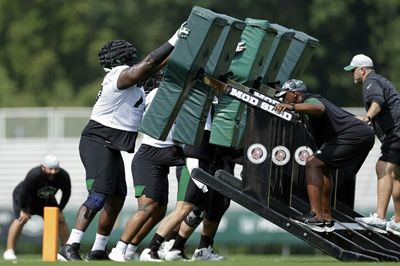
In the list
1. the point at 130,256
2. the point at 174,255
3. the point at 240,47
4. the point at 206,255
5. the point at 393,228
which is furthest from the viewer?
the point at 206,255

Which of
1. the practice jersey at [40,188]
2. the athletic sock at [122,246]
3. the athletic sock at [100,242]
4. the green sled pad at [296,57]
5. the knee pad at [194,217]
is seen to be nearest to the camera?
the athletic sock at [122,246]

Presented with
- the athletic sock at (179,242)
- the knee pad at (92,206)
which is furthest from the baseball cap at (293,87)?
the athletic sock at (179,242)

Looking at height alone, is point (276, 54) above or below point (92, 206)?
above

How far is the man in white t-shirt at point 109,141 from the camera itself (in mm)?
16625

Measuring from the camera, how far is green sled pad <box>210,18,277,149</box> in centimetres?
1709

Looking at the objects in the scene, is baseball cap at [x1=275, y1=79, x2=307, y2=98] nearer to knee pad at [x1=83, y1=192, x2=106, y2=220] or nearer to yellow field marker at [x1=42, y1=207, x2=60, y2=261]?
knee pad at [x1=83, y1=192, x2=106, y2=220]

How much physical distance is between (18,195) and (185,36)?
794 cm

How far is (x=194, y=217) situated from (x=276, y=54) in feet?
8.14

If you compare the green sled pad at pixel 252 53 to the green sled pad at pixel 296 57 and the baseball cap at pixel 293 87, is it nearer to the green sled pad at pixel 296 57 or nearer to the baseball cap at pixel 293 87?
the green sled pad at pixel 296 57

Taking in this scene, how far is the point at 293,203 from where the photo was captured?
17125mm

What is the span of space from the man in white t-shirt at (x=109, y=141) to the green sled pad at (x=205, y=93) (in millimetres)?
635

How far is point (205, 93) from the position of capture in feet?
53.5

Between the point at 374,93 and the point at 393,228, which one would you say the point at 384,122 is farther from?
the point at 393,228

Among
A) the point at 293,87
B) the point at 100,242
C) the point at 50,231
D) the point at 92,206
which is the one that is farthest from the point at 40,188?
the point at 293,87
